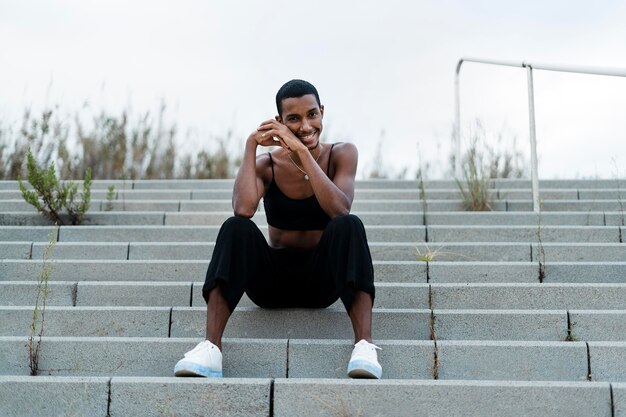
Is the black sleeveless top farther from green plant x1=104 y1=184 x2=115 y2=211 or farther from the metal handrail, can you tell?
green plant x1=104 y1=184 x2=115 y2=211

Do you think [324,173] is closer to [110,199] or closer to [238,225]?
[238,225]

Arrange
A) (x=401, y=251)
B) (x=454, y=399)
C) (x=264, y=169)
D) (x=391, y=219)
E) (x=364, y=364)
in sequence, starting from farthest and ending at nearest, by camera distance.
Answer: (x=391, y=219)
(x=401, y=251)
(x=264, y=169)
(x=364, y=364)
(x=454, y=399)

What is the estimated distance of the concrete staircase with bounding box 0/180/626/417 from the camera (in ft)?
9.27

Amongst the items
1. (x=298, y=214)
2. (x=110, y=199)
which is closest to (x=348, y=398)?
(x=298, y=214)

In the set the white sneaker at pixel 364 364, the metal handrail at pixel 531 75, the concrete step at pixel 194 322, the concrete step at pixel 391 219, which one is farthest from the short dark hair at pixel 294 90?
the metal handrail at pixel 531 75

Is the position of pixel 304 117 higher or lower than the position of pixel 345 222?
higher

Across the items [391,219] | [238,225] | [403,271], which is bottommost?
[403,271]

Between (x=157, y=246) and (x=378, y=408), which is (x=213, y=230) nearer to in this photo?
(x=157, y=246)

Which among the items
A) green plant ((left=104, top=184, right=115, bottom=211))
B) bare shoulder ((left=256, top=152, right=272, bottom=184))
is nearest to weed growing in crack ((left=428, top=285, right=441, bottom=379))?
bare shoulder ((left=256, top=152, right=272, bottom=184))

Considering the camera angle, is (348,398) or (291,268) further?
(291,268)

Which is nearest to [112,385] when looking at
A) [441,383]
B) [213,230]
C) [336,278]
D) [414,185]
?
[336,278]

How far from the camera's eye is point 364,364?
294 cm

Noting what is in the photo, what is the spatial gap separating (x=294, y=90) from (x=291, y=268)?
86cm

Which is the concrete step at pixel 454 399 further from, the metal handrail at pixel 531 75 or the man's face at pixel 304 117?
the metal handrail at pixel 531 75
